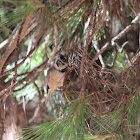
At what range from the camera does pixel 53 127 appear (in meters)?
0.63

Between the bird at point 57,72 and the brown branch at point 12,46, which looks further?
the bird at point 57,72

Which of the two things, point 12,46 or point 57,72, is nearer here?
point 12,46

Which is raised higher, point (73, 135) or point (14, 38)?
point (14, 38)

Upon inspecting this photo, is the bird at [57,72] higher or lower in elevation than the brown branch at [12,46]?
lower

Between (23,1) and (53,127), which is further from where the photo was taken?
(53,127)

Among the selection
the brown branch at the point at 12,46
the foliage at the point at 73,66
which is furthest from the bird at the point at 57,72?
the brown branch at the point at 12,46

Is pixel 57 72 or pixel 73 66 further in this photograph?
pixel 57 72

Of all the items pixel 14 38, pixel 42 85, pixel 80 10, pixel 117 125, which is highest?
pixel 80 10

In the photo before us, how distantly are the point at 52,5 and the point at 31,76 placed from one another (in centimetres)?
30

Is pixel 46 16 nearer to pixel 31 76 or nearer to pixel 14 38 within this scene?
pixel 14 38

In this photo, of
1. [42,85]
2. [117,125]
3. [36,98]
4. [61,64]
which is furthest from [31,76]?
[36,98]

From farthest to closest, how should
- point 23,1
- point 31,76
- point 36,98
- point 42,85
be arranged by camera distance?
point 36,98 → point 42,85 → point 31,76 → point 23,1

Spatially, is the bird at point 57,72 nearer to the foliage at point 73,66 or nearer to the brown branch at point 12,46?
the foliage at point 73,66

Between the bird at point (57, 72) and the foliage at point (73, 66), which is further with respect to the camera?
the bird at point (57, 72)
